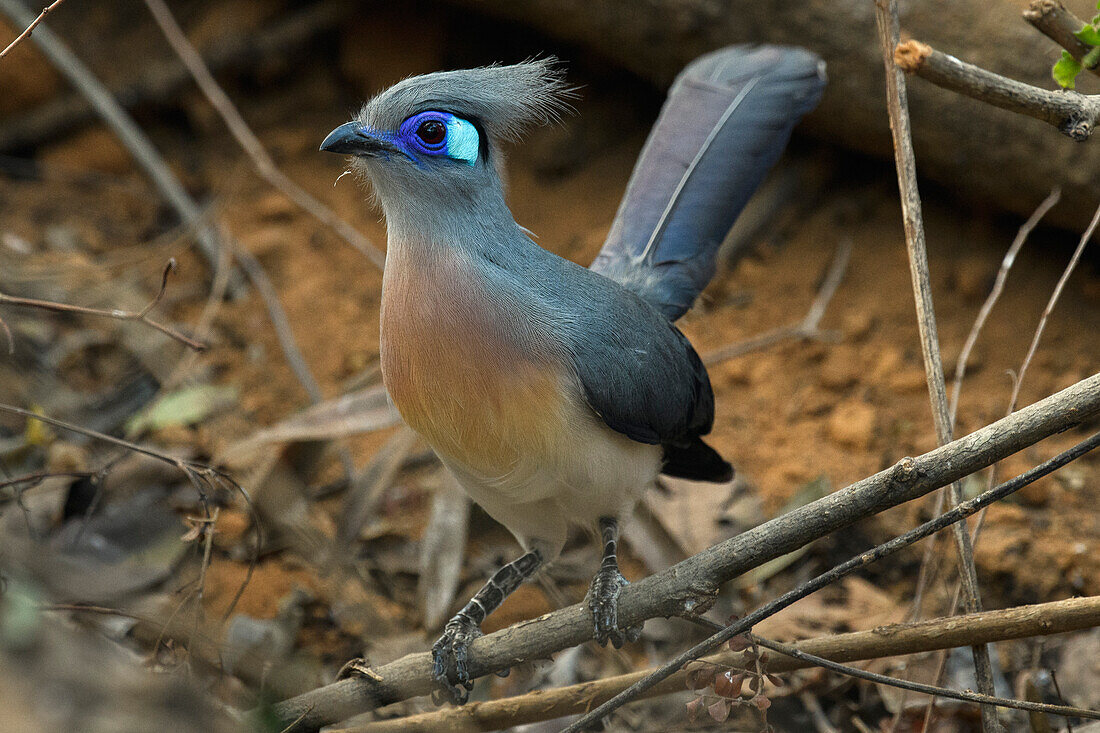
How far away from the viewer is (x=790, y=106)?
4.05m

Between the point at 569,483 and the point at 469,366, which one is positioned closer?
the point at 469,366

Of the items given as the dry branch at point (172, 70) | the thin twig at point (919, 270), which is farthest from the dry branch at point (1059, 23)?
the dry branch at point (172, 70)

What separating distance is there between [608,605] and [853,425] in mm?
2405

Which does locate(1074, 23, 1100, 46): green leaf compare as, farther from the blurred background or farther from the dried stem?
the blurred background

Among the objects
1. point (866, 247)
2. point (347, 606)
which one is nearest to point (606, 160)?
point (866, 247)

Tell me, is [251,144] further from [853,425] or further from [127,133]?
[853,425]

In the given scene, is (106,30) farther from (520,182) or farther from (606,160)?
(606,160)

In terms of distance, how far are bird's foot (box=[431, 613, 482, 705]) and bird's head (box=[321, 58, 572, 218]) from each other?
4.83 ft

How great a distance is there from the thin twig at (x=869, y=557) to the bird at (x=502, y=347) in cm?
49

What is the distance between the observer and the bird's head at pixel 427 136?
295 cm

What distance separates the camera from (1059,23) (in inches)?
92.0

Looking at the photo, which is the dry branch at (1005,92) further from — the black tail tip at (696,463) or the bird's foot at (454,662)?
the bird's foot at (454,662)

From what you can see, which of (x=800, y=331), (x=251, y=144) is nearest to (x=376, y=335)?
(x=251, y=144)

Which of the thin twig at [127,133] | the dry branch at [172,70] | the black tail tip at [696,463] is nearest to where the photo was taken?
the black tail tip at [696,463]
